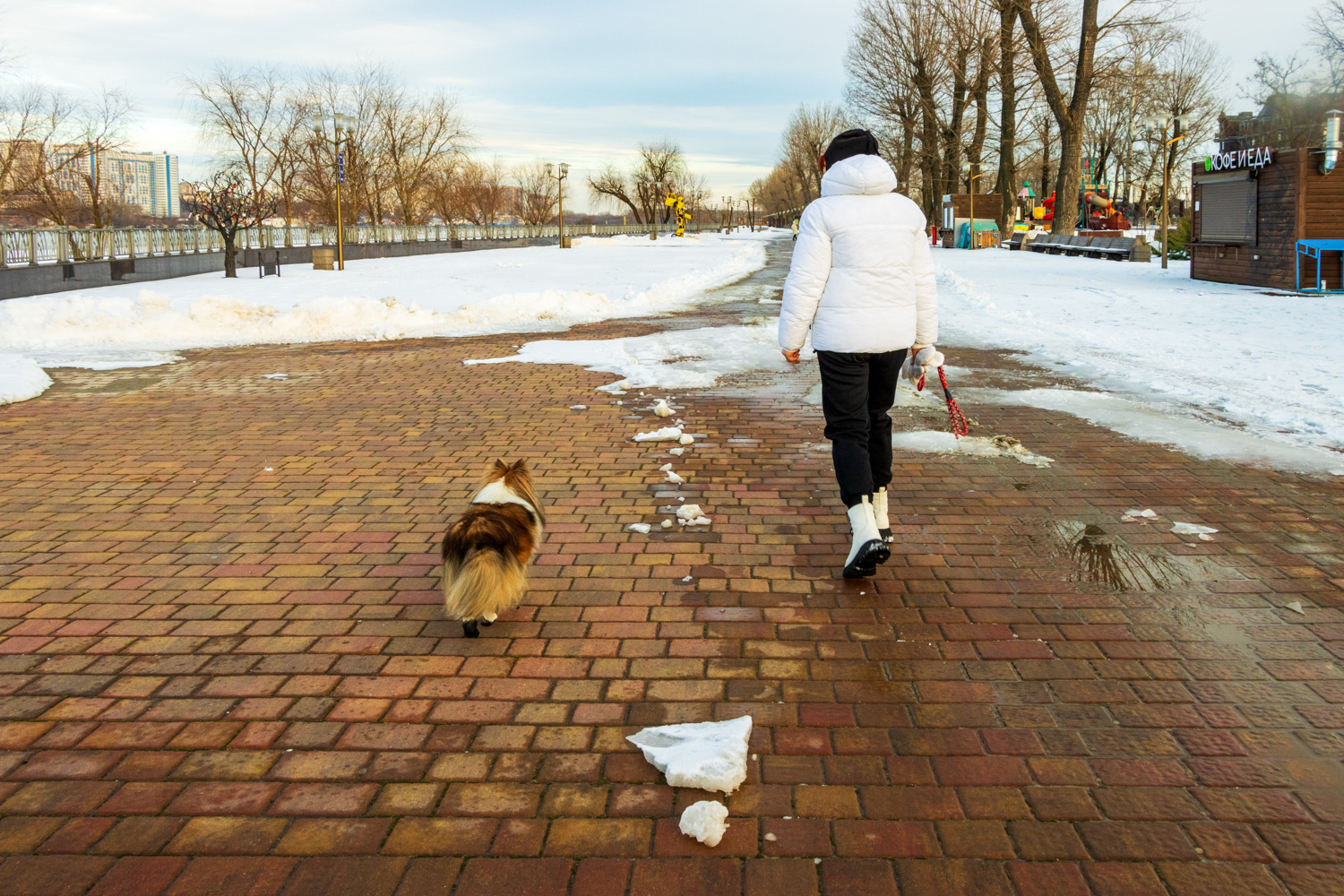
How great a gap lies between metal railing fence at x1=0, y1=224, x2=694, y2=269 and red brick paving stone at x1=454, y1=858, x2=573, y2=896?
80.7 ft

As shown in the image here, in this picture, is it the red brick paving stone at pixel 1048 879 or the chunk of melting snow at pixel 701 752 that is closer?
the red brick paving stone at pixel 1048 879

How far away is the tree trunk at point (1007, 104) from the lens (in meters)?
33.8

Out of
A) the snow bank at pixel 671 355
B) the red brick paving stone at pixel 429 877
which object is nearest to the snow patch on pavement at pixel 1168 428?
the snow bank at pixel 671 355

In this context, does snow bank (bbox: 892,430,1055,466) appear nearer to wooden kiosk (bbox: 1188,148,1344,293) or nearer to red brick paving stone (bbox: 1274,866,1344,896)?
red brick paving stone (bbox: 1274,866,1344,896)

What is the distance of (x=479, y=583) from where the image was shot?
3.66 metres

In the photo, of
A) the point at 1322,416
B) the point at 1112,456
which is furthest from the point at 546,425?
the point at 1322,416

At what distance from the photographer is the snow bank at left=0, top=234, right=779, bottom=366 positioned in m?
14.1

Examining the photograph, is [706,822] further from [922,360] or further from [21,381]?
[21,381]

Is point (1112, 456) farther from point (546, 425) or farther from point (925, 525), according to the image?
point (546, 425)

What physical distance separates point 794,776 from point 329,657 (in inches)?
72.9

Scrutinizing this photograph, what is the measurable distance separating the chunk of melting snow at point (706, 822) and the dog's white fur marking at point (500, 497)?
5.56ft

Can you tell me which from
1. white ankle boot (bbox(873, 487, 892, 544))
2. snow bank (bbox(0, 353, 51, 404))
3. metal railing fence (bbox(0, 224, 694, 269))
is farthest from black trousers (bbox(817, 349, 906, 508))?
metal railing fence (bbox(0, 224, 694, 269))

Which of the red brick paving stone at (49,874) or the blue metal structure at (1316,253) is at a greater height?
the blue metal structure at (1316,253)

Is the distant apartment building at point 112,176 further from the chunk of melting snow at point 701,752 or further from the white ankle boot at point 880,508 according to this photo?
the chunk of melting snow at point 701,752
